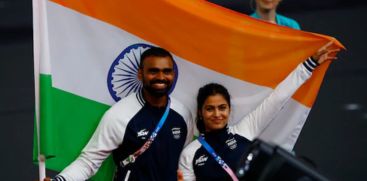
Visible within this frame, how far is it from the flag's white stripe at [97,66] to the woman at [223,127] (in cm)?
13

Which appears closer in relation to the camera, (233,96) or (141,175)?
(141,175)

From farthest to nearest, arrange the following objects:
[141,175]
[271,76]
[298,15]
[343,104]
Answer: [298,15] → [343,104] → [271,76] → [141,175]

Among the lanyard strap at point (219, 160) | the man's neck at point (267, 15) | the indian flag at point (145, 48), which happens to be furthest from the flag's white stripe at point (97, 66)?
the man's neck at point (267, 15)

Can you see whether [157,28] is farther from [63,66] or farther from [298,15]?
[298,15]

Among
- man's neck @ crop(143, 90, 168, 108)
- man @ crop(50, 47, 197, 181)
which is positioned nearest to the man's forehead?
man @ crop(50, 47, 197, 181)

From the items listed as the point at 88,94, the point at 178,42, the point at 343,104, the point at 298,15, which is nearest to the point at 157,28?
the point at 178,42

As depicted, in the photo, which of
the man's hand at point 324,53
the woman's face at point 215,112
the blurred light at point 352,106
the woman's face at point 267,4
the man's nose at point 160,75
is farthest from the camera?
the blurred light at point 352,106

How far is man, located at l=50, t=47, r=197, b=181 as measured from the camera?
17.1 ft

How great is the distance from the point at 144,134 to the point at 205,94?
421 mm

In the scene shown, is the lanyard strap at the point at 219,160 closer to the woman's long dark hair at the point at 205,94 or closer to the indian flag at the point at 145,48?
the woman's long dark hair at the point at 205,94

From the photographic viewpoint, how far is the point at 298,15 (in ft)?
31.6

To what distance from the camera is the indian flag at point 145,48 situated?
5461 mm

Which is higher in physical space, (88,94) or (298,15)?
(298,15)

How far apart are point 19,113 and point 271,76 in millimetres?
3216
